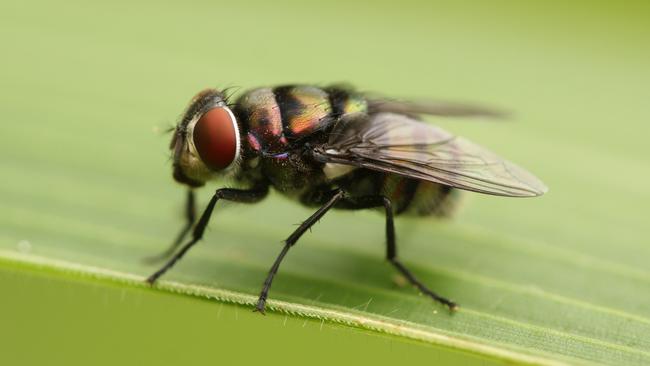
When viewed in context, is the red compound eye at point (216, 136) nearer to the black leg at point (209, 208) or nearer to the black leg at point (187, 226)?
the black leg at point (209, 208)

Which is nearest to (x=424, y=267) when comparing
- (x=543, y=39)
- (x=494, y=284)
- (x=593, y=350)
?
(x=494, y=284)

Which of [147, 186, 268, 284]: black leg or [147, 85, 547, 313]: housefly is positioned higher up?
[147, 85, 547, 313]: housefly

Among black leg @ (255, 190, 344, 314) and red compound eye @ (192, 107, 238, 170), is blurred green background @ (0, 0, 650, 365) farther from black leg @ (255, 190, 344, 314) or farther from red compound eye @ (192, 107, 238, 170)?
→ red compound eye @ (192, 107, 238, 170)

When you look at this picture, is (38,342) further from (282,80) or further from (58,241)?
(282,80)

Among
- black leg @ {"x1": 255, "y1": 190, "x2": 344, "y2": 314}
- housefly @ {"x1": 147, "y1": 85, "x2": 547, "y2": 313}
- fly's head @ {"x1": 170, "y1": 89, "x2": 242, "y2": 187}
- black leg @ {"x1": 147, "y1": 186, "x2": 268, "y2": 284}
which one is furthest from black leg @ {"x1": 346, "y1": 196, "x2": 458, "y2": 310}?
fly's head @ {"x1": 170, "y1": 89, "x2": 242, "y2": 187}

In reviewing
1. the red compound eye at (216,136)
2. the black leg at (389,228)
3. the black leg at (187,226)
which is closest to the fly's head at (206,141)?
the red compound eye at (216,136)

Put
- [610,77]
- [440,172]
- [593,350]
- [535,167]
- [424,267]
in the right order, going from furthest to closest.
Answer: [610,77]
[535,167]
[424,267]
[440,172]
[593,350]

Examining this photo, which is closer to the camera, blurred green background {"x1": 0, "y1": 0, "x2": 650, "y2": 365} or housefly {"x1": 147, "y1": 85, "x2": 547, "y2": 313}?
blurred green background {"x1": 0, "y1": 0, "x2": 650, "y2": 365}
